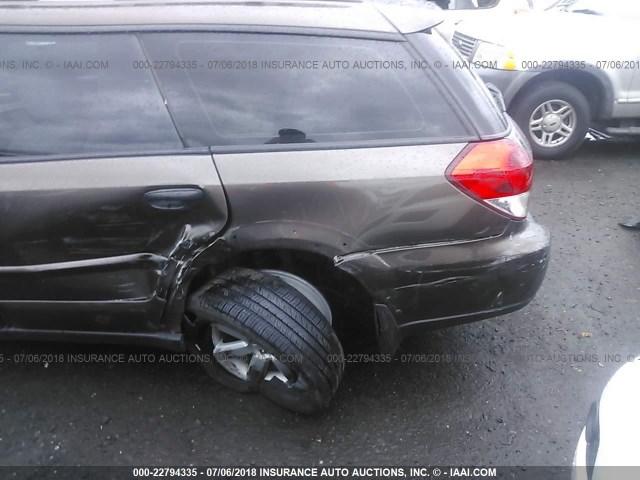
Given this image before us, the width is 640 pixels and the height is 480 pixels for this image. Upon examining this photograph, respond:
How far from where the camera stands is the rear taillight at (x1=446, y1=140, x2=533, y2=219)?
2145 mm

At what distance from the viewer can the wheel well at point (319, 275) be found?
91.8 inches

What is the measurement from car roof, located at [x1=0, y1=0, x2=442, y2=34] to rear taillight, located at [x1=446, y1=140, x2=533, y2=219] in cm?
60

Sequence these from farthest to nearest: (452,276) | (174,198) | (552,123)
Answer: (552,123), (452,276), (174,198)

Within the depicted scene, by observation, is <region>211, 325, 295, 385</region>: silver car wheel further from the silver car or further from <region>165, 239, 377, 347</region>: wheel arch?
the silver car

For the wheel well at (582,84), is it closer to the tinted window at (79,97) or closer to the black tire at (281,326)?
the black tire at (281,326)

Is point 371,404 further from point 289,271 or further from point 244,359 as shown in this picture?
point 289,271

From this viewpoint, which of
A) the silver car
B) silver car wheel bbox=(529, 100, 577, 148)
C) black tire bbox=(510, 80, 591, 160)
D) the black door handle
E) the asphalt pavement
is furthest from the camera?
silver car wheel bbox=(529, 100, 577, 148)

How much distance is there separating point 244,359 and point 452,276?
3.34 ft

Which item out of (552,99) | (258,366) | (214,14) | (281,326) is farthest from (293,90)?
(552,99)

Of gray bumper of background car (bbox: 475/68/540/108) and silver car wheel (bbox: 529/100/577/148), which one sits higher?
gray bumper of background car (bbox: 475/68/540/108)

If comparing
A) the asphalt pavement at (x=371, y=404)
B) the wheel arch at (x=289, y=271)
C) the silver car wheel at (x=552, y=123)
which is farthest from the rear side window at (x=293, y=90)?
the silver car wheel at (x=552, y=123)

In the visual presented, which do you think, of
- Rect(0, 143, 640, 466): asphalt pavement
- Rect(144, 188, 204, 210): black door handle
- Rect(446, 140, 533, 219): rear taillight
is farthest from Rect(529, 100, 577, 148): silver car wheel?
Rect(144, 188, 204, 210): black door handle

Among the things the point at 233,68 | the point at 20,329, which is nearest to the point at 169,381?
the point at 20,329

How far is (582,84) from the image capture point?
5125 mm
